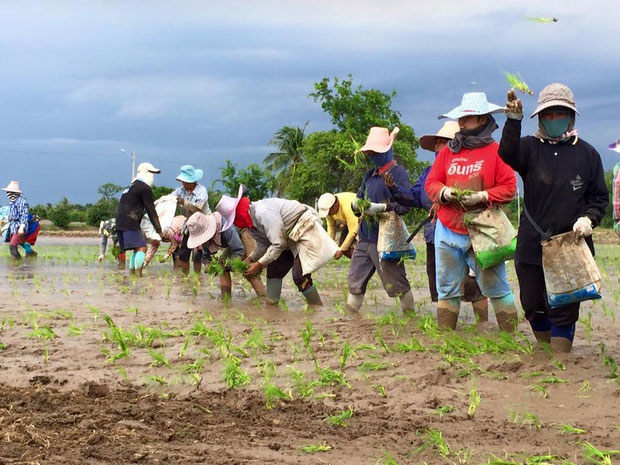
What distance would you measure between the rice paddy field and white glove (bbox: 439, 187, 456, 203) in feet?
3.65

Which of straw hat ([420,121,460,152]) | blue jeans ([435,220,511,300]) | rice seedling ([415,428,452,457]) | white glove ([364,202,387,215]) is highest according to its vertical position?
straw hat ([420,121,460,152])

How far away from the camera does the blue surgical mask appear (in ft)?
21.0

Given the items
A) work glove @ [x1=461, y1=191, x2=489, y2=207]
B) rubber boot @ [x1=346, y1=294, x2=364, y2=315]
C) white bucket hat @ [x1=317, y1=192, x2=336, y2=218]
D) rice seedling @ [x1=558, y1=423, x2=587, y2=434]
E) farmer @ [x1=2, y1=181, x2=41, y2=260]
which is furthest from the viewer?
farmer @ [x1=2, y1=181, x2=41, y2=260]

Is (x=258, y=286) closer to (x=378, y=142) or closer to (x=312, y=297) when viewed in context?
(x=312, y=297)

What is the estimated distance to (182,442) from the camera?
179 inches

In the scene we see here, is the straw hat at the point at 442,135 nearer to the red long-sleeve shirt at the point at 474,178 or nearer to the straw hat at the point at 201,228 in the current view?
the red long-sleeve shirt at the point at 474,178

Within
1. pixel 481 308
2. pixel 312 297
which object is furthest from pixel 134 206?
pixel 481 308

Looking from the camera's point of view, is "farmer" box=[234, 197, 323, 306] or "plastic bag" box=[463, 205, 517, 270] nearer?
"plastic bag" box=[463, 205, 517, 270]

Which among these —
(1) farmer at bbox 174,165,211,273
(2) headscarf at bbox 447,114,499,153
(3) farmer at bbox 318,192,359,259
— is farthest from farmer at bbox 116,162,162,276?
(2) headscarf at bbox 447,114,499,153

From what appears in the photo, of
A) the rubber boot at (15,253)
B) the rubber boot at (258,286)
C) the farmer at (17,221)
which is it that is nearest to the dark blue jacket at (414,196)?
the rubber boot at (258,286)

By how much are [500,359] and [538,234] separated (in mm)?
971

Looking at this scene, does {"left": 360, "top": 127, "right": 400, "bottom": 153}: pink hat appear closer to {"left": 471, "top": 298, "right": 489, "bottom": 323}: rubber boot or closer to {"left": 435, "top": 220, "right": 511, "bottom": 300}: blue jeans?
{"left": 435, "top": 220, "right": 511, "bottom": 300}: blue jeans

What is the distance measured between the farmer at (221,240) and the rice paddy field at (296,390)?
2.80 ft

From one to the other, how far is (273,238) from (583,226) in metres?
3.82
